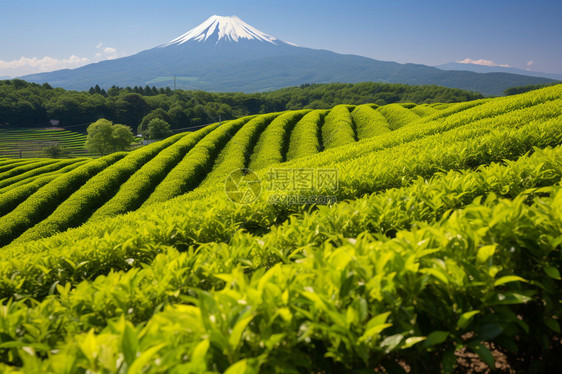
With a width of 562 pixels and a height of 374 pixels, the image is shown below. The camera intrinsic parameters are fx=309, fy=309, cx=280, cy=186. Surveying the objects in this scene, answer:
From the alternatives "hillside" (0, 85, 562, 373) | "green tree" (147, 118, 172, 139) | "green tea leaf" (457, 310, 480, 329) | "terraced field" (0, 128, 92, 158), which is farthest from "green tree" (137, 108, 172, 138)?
"green tea leaf" (457, 310, 480, 329)

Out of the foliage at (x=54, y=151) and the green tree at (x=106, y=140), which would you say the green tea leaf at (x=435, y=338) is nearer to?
the green tree at (x=106, y=140)

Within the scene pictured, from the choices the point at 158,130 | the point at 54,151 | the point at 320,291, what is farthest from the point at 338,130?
the point at 54,151

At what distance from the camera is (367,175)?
584 centimetres

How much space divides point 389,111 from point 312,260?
35.7 meters

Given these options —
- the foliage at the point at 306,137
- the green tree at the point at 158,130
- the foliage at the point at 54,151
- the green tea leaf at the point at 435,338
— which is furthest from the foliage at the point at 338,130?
the foliage at the point at 54,151

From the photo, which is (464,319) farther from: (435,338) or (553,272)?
(553,272)

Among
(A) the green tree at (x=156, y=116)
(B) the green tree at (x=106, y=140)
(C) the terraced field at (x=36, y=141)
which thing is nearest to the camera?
(B) the green tree at (x=106, y=140)

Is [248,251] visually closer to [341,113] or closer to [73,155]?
[341,113]

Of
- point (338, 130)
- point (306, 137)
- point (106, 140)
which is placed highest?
point (338, 130)

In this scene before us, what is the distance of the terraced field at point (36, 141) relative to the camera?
74.5 m

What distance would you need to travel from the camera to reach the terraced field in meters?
74.5

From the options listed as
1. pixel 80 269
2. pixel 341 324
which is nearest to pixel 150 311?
pixel 341 324

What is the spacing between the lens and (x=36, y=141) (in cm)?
8644

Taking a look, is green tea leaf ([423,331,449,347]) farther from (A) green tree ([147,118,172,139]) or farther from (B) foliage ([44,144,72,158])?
(B) foliage ([44,144,72,158])
